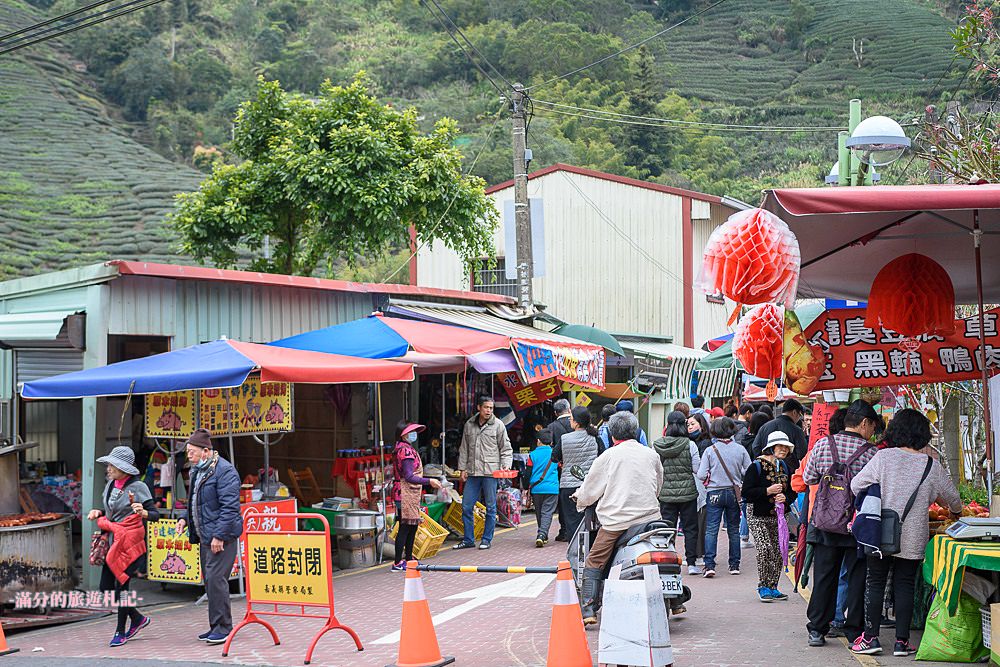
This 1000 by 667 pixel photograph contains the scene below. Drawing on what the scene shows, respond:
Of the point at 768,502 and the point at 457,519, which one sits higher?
the point at 768,502

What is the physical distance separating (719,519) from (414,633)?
190 inches

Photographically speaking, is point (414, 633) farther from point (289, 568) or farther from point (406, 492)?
point (406, 492)

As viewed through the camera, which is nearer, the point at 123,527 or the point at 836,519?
the point at 836,519

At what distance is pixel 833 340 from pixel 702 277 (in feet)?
12.0

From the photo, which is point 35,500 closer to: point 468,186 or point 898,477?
point 898,477

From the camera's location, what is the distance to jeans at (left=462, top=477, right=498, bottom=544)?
13664mm

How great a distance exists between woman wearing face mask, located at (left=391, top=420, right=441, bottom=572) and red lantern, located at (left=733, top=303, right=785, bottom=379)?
4.82 m

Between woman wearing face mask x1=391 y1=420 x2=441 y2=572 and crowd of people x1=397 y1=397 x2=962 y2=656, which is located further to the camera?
woman wearing face mask x1=391 y1=420 x2=441 y2=572

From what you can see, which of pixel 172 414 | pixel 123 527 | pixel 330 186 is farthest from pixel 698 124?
pixel 123 527

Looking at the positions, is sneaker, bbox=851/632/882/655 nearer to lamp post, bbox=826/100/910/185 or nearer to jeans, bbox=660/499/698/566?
jeans, bbox=660/499/698/566

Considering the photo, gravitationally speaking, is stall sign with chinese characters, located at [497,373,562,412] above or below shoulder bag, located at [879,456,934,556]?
above

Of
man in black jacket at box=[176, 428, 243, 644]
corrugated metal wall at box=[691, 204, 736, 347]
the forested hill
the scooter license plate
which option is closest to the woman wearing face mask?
man in black jacket at box=[176, 428, 243, 644]

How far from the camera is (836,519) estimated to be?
7625 millimetres

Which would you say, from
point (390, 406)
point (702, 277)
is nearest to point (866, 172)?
point (702, 277)
